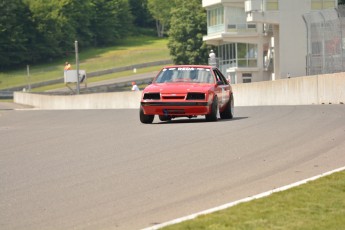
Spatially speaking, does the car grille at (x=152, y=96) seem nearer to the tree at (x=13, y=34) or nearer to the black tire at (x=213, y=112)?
the black tire at (x=213, y=112)

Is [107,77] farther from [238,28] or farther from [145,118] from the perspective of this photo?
[145,118]

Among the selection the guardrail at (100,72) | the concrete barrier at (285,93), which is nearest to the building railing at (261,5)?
the concrete barrier at (285,93)

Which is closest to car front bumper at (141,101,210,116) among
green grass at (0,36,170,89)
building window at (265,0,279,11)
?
building window at (265,0,279,11)

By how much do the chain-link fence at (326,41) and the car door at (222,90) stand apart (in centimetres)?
1684

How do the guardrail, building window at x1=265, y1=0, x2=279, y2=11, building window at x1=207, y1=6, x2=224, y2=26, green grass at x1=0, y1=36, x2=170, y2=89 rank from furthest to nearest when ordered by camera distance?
green grass at x1=0, y1=36, x2=170, y2=89
the guardrail
building window at x1=207, y1=6, x2=224, y2=26
building window at x1=265, y1=0, x2=279, y2=11

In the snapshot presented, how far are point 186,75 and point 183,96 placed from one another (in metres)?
1.22

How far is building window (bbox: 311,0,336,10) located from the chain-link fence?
96.8ft

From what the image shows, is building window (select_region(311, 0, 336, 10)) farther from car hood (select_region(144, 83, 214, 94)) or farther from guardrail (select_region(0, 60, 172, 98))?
car hood (select_region(144, 83, 214, 94))

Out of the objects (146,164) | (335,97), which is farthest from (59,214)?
(335,97)

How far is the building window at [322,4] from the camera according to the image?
78.1 metres

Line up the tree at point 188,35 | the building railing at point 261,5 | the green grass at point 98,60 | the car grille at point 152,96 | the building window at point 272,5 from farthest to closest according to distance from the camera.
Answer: the green grass at point 98,60, the tree at point 188,35, the building window at point 272,5, the building railing at point 261,5, the car grille at point 152,96

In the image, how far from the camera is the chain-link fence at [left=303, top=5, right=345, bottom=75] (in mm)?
43344

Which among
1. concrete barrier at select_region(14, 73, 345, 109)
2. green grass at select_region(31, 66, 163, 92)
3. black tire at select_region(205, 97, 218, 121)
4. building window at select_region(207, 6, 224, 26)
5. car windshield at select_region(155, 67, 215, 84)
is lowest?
green grass at select_region(31, 66, 163, 92)

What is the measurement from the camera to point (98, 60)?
146375mm
